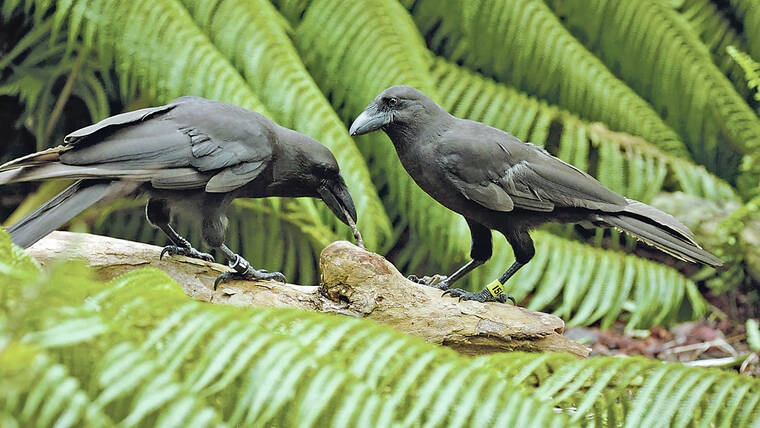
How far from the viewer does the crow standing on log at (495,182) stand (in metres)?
1.77

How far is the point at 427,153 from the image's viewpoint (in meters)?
1.79

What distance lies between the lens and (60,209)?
1.53m

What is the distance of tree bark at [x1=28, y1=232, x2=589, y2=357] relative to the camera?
5.32ft

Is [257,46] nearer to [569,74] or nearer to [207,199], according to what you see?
[207,199]

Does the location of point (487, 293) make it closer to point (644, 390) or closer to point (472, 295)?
point (472, 295)

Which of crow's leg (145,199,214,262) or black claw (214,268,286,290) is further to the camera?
crow's leg (145,199,214,262)

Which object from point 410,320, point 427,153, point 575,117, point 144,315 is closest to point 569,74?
point 575,117

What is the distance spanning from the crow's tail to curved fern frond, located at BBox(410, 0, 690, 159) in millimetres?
1172

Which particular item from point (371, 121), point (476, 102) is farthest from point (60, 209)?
point (476, 102)

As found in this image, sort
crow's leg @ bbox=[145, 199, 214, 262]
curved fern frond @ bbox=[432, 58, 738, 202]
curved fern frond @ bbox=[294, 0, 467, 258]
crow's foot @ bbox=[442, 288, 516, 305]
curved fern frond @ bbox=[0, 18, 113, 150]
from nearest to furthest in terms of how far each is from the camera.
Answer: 1. crow's foot @ bbox=[442, 288, 516, 305]
2. crow's leg @ bbox=[145, 199, 214, 262]
3. curved fern frond @ bbox=[294, 0, 467, 258]
4. curved fern frond @ bbox=[0, 18, 113, 150]
5. curved fern frond @ bbox=[432, 58, 738, 202]

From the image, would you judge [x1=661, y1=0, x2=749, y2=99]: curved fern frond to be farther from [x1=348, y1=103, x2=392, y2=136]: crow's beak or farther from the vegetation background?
[x1=348, y1=103, x2=392, y2=136]: crow's beak

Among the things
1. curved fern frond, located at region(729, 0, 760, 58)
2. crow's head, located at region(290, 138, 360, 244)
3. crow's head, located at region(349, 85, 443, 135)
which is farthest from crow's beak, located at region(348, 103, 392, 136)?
curved fern frond, located at region(729, 0, 760, 58)

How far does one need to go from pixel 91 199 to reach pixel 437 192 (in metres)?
0.80

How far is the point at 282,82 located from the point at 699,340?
5.54 ft
